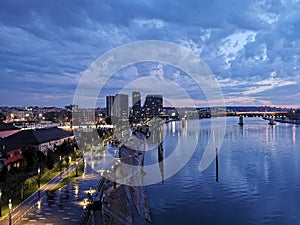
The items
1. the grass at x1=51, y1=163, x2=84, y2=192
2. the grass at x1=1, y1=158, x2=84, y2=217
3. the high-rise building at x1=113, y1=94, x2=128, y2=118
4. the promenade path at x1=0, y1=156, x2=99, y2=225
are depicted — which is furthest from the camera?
the high-rise building at x1=113, y1=94, x2=128, y2=118

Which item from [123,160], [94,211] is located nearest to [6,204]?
[94,211]

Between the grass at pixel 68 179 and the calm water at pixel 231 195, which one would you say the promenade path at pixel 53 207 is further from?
the calm water at pixel 231 195

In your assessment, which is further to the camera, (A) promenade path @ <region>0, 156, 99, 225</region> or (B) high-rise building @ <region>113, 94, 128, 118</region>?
(B) high-rise building @ <region>113, 94, 128, 118</region>

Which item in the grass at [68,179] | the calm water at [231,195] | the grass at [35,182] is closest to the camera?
the grass at [35,182]

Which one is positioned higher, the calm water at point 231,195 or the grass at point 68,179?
the grass at point 68,179

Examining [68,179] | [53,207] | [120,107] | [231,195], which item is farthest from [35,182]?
[120,107]

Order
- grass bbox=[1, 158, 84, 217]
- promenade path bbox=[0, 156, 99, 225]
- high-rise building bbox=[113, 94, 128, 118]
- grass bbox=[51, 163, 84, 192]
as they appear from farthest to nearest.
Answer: high-rise building bbox=[113, 94, 128, 118] → grass bbox=[51, 163, 84, 192] → grass bbox=[1, 158, 84, 217] → promenade path bbox=[0, 156, 99, 225]

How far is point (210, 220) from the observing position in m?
6.52

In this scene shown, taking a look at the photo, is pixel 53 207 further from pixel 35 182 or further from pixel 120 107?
pixel 120 107

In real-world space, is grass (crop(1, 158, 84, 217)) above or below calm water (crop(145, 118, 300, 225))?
above

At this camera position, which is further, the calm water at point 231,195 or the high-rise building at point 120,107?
the high-rise building at point 120,107

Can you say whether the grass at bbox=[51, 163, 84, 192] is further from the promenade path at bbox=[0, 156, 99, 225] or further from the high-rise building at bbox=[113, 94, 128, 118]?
the high-rise building at bbox=[113, 94, 128, 118]

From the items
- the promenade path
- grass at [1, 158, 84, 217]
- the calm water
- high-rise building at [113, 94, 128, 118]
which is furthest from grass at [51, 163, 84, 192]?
high-rise building at [113, 94, 128, 118]

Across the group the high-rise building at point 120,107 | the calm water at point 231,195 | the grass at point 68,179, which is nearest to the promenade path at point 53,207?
the grass at point 68,179
